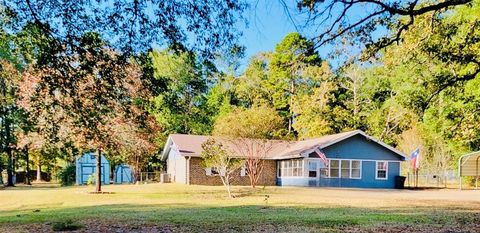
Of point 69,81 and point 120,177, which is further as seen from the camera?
point 120,177

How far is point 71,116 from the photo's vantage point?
9.22 meters

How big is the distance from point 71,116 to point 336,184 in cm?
2595

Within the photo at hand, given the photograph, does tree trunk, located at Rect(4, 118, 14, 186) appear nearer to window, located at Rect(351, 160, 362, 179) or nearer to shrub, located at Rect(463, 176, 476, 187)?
window, located at Rect(351, 160, 362, 179)

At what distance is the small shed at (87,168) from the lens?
40031mm

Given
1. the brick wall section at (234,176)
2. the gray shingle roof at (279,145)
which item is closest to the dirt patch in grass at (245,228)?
the gray shingle roof at (279,145)

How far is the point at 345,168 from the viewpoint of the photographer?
3300cm

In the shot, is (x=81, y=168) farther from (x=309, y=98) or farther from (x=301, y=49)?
(x=301, y=49)

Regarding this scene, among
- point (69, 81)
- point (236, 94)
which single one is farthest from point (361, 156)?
point (69, 81)

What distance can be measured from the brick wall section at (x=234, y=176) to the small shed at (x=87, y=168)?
1153 centimetres

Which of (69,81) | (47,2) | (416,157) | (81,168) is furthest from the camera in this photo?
(81,168)

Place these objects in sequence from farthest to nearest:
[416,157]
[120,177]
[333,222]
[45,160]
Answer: [45,160] → [120,177] → [416,157] → [333,222]

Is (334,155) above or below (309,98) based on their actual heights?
below

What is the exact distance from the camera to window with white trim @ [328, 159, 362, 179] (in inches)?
1289

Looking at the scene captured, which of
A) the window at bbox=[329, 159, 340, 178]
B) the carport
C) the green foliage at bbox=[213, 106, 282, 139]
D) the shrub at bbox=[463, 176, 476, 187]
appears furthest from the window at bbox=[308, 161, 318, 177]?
the shrub at bbox=[463, 176, 476, 187]
